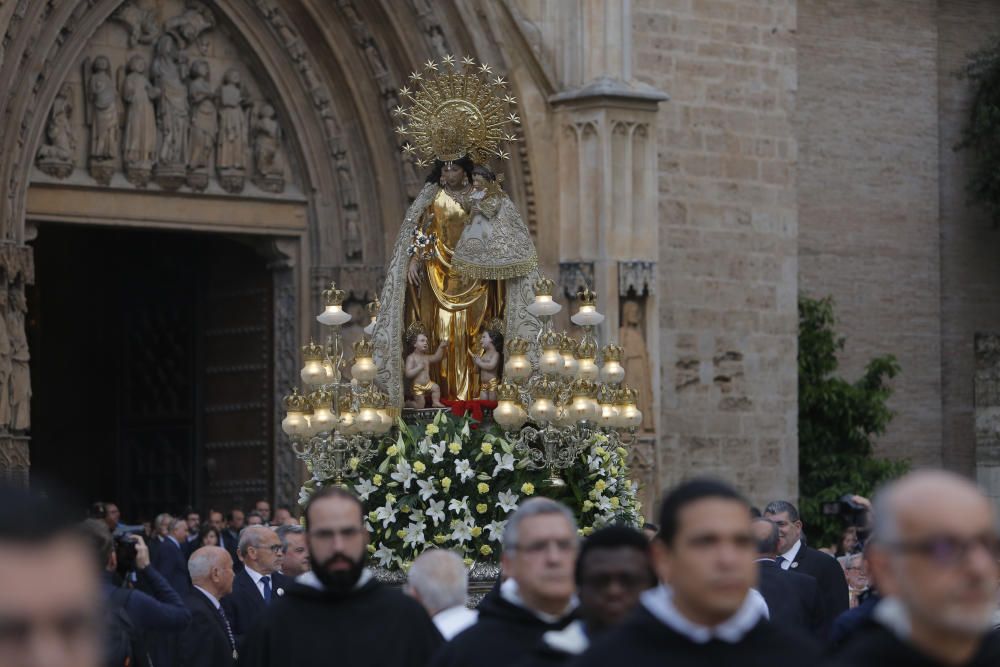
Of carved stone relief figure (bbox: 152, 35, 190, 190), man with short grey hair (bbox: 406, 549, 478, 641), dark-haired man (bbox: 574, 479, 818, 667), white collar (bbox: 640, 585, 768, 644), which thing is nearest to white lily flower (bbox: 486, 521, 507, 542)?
man with short grey hair (bbox: 406, 549, 478, 641)

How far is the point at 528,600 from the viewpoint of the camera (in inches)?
250

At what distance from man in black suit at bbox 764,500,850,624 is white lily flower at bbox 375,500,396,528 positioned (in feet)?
6.86

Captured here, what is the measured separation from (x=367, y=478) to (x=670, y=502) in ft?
26.4

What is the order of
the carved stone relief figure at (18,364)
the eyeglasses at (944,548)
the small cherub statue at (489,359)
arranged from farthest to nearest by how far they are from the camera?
the carved stone relief figure at (18,364) → the small cherub statue at (489,359) → the eyeglasses at (944,548)

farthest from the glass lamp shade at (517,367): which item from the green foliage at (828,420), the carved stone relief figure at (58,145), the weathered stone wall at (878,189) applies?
the weathered stone wall at (878,189)

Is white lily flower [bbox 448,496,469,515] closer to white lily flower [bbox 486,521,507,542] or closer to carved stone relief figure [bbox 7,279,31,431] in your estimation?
white lily flower [bbox 486,521,507,542]

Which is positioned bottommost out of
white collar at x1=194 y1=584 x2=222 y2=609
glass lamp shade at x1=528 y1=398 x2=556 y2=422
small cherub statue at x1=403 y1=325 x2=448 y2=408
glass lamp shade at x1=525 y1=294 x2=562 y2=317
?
white collar at x1=194 y1=584 x2=222 y2=609

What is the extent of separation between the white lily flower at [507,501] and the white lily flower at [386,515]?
0.60m

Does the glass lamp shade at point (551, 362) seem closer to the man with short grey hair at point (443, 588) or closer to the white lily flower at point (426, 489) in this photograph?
the white lily flower at point (426, 489)

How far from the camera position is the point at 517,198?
20.2 metres

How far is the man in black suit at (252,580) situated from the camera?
11383 millimetres

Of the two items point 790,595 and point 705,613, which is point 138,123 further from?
point 705,613

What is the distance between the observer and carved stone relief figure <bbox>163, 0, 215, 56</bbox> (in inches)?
786

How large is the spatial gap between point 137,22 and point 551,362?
8.62 metres
